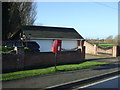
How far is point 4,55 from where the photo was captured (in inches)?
460

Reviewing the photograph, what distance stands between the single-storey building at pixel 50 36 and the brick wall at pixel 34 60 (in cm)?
932

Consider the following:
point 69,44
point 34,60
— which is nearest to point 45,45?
point 69,44

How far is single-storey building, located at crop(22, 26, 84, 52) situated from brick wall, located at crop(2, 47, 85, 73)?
9316 millimetres

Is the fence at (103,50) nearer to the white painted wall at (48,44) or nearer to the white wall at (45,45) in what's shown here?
the white painted wall at (48,44)

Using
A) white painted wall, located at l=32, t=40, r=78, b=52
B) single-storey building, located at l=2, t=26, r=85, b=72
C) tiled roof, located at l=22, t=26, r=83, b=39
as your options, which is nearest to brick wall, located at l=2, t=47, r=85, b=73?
single-storey building, located at l=2, t=26, r=85, b=72

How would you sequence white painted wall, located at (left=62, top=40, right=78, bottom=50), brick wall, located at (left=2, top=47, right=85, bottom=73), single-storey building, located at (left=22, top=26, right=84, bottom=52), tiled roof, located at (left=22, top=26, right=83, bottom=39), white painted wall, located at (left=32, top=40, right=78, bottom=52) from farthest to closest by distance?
white painted wall, located at (left=62, top=40, right=78, bottom=50) < tiled roof, located at (left=22, top=26, right=83, bottom=39) < white painted wall, located at (left=32, top=40, right=78, bottom=52) < single-storey building, located at (left=22, top=26, right=84, bottom=52) < brick wall, located at (left=2, top=47, right=85, bottom=73)

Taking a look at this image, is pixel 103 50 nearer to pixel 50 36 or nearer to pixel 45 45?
pixel 50 36

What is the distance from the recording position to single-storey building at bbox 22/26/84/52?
25995 millimetres

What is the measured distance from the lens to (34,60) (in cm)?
1373

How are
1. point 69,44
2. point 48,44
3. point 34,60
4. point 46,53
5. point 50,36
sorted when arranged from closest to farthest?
point 34,60, point 46,53, point 48,44, point 50,36, point 69,44

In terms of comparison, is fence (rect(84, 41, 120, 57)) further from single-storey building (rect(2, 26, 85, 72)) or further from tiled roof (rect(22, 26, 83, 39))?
tiled roof (rect(22, 26, 83, 39))

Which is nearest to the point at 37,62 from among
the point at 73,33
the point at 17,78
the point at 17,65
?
the point at 17,65

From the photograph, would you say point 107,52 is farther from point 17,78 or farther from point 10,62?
point 17,78

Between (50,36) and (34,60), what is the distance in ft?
45.8
